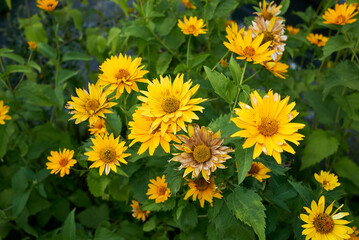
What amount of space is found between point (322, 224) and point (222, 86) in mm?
452

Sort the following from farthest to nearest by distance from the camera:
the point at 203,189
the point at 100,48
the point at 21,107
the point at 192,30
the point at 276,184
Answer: the point at 100,48, the point at 21,107, the point at 192,30, the point at 276,184, the point at 203,189

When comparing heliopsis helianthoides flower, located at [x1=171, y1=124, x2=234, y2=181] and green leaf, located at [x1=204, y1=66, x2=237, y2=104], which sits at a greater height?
green leaf, located at [x1=204, y1=66, x2=237, y2=104]

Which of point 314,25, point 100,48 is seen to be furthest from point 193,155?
point 314,25

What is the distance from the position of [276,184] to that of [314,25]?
121cm

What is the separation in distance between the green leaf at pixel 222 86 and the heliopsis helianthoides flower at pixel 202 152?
121 mm

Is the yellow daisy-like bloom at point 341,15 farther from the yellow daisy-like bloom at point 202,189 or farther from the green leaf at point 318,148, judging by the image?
the yellow daisy-like bloom at point 202,189

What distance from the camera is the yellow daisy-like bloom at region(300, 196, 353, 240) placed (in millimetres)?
777

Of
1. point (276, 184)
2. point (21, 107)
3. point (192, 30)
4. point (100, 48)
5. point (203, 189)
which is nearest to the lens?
point (203, 189)

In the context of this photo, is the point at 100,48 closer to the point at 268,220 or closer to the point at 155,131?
the point at 155,131

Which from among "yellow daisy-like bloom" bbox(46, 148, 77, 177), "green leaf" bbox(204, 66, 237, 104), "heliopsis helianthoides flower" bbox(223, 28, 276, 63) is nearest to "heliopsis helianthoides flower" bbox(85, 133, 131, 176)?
"yellow daisy-like bloom" bbox(46, 148, 77, 177)

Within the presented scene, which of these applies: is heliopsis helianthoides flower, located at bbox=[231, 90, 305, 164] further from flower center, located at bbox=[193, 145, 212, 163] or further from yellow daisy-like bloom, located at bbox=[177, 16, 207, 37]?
yellow daisy-like bloom, located at bbox=[177, 16, 207, 37]

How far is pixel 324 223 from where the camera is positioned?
2.58 feet

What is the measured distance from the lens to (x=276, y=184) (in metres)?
0.98

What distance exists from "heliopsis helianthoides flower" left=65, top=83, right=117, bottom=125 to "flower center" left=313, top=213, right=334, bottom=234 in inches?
25.4
